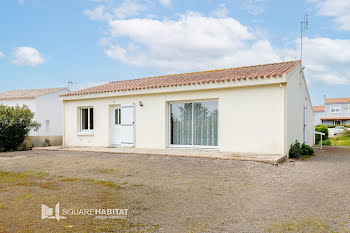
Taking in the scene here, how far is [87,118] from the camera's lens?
1505 cm

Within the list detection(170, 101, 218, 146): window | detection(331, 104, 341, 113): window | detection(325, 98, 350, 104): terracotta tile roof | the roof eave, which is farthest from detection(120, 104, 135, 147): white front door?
detection(331, 104, 341, 113): window

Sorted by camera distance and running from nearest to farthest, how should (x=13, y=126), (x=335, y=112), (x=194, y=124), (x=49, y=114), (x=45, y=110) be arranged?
(x=194, y=124) < (x=13, y=126) < (x=45, y=110) < (x=49, y=114) < (x=335, y=112)

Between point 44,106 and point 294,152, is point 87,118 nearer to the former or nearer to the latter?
point 294,152

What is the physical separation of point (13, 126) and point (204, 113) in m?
9.98

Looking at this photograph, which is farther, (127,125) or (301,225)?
(127,125)

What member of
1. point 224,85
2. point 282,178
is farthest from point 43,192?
point 224,85

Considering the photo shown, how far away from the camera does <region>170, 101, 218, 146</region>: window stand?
11117mm

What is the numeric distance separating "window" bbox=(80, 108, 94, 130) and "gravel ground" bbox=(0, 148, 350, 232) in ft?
18.6

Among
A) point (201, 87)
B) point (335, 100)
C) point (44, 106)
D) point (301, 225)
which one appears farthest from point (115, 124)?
point (335, 100)

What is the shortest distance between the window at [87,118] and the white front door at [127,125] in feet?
7.82

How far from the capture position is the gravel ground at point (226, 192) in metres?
3.79

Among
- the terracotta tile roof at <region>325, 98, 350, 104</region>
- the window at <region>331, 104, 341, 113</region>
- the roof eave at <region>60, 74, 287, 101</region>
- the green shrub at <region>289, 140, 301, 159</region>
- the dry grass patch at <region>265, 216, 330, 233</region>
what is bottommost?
the dry grass patch at <region>265, 216, 330, 233</region>

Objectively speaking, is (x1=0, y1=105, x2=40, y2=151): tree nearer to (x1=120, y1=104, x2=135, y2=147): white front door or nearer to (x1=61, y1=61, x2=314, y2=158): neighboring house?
(x1=61, y1=61, x2=314, y2=158): neighboring house

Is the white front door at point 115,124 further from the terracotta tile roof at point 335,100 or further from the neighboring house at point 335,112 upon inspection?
the terracotta tile roof at point 335,100
